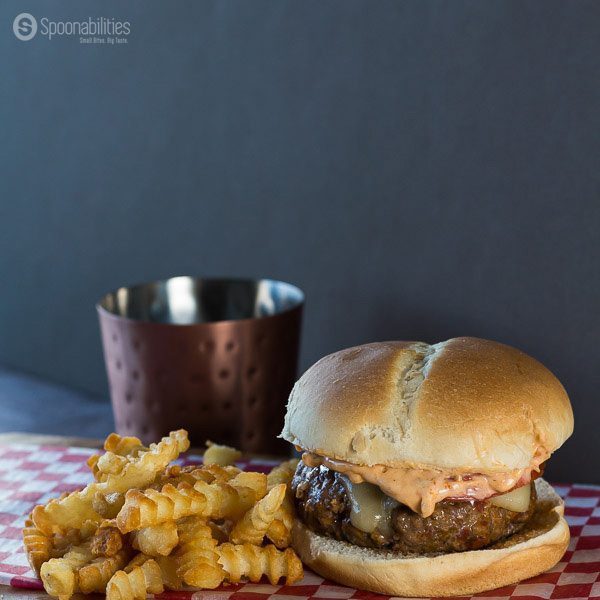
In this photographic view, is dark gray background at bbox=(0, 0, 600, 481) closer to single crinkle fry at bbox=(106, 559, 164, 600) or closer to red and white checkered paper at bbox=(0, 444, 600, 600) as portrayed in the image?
red and white checkered paper at bbox=(0, 444, 600, 600)

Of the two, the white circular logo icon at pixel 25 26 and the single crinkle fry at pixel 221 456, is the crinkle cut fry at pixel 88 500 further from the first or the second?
the white circular logo icon at pixel 25 26

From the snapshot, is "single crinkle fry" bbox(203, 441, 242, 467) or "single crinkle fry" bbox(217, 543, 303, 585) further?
"single crinkle fry" bbox(203, 441, 242, 467)

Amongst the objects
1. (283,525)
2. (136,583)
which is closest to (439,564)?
(283,525)

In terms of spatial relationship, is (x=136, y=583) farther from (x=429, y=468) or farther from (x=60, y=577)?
(x=429, y=468)

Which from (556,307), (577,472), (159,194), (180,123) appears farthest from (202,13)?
(577,472)

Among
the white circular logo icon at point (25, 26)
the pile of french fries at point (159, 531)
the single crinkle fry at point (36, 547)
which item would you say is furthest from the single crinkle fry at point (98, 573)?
the white circular logo icon at point (25, 26)

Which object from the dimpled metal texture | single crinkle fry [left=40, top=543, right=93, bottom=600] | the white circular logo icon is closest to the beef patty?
single crinkle fry [left=40, top=543, right=93, bottom=600]
